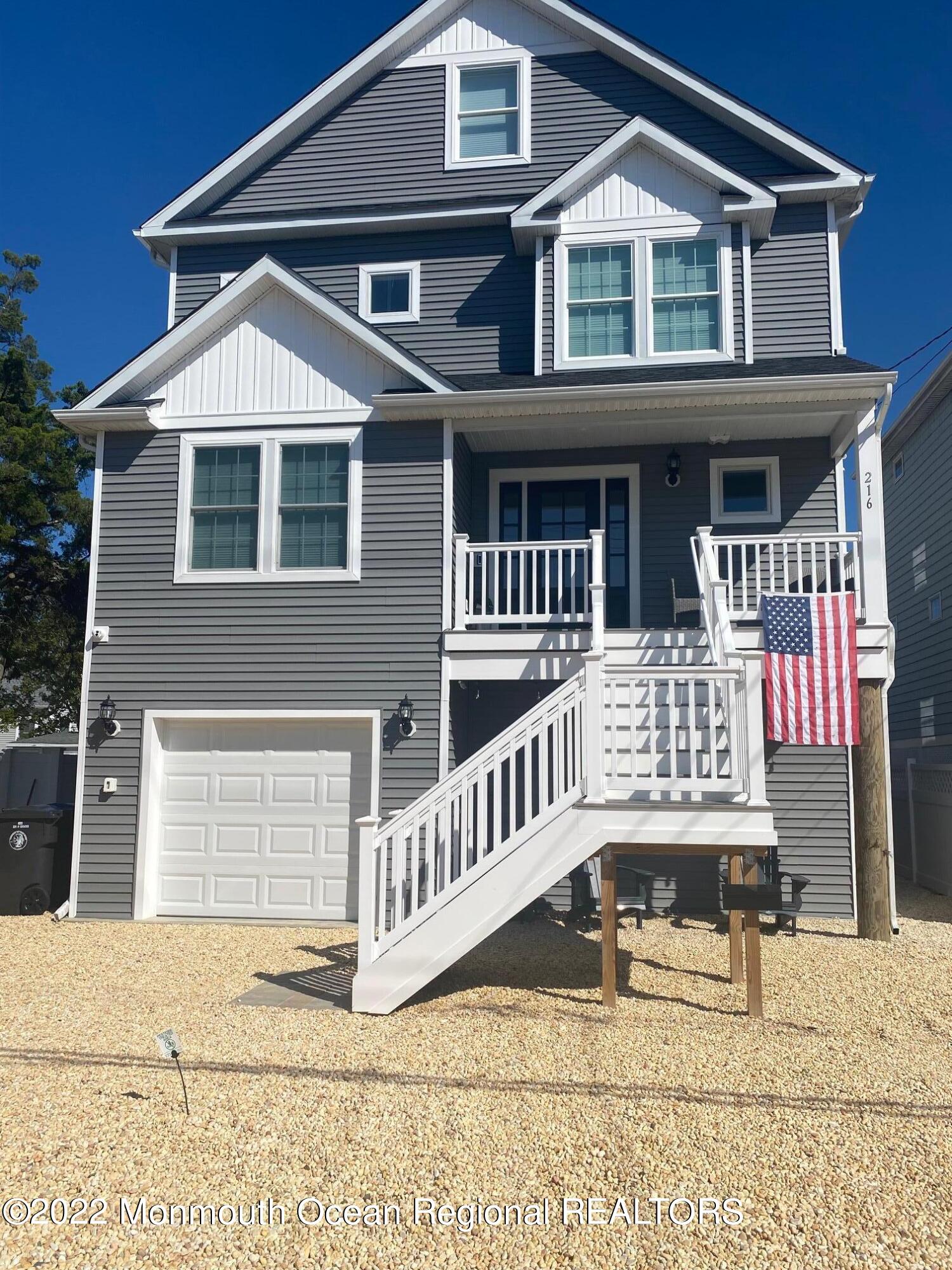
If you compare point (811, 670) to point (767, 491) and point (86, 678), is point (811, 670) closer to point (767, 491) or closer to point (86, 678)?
point (767, 491)

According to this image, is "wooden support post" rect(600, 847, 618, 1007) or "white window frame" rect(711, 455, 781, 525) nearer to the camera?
"wooden support post" rect(600, 847, 618, 1007)

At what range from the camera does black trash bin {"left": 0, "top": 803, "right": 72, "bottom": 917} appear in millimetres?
9898

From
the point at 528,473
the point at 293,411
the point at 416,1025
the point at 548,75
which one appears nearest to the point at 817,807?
the point at 528,473

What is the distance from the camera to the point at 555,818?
6570mm

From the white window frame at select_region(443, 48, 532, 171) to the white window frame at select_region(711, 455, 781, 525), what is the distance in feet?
15.5

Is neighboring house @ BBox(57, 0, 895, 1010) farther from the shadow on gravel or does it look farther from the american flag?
the shadow on gravel

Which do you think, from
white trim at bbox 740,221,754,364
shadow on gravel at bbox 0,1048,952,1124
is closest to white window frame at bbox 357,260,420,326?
white trim at bbox 740,221,754,364

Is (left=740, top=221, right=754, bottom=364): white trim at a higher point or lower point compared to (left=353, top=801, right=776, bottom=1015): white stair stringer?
higher

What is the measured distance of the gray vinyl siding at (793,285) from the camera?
10820 millimetres

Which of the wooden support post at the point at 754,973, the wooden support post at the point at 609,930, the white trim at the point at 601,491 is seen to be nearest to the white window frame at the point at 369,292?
the white trim at the point at 601,491

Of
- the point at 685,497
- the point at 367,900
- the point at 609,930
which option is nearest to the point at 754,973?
the point at 609,930

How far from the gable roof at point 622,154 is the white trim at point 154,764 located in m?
6.05

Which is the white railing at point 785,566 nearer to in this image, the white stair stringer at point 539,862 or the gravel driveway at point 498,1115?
the white stair stringer at point 539,862

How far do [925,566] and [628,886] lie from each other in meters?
9.66
